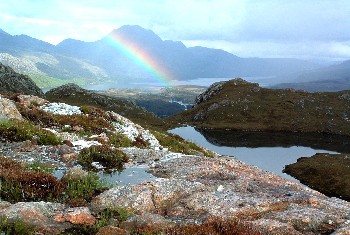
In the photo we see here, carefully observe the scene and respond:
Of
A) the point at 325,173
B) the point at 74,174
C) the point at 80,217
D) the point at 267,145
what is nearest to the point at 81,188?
the point at 74,174

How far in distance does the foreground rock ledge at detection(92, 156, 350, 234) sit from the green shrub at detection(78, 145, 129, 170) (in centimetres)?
286

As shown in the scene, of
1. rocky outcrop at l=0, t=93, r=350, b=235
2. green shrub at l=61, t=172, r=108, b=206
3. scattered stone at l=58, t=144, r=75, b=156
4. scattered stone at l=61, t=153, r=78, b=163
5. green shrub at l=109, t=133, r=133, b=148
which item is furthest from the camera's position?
green shrub at l=109, t=133, r=133, b=148

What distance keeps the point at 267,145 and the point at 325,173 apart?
42.6 m

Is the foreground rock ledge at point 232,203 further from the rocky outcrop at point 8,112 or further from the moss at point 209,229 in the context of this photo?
the rocky outcrop at point 8,112

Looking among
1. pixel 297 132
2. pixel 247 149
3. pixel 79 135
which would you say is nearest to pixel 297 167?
pixel 247 149

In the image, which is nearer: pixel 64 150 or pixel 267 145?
pixel 64 150

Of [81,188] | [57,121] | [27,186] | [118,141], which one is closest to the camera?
[27,186]

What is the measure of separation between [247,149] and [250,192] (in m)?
118

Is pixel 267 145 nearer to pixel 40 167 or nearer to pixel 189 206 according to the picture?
pixel 40 167

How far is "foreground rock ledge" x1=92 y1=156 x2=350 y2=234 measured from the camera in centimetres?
1101

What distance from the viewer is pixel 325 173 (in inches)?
3878

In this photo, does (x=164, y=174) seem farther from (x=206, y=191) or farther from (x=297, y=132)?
(x=297, y=132)

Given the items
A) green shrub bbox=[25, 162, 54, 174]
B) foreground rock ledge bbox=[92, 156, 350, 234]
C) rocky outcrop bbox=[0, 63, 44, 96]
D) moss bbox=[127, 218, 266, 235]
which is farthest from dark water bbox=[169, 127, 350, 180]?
moss bbox=[127, 218, 266, 235]

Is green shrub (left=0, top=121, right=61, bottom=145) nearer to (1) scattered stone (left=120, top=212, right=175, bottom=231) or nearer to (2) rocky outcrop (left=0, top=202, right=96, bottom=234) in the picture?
(2) rocky outcrop (left=0, top=202, right=96, bottom=234)
